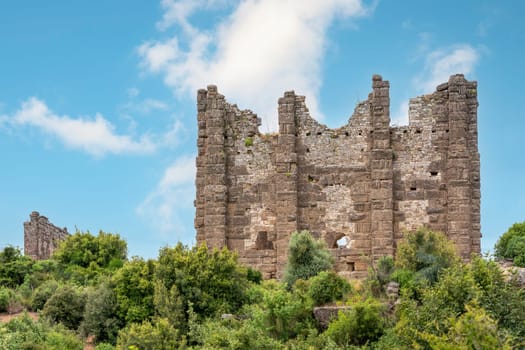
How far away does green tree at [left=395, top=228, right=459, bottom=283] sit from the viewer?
24828mm

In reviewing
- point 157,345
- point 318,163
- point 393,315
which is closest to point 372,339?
point 393,315

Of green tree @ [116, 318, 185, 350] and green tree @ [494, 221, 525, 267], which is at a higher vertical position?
green tree @ [494, 221, 525, 267]

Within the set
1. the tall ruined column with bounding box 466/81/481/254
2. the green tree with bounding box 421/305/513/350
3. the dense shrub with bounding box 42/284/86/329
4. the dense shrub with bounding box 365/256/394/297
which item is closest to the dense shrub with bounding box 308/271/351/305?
the dense shrub with bounding box 365/256/394/297

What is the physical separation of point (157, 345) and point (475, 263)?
28.5 ft

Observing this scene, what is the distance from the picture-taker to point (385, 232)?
30.3 metres

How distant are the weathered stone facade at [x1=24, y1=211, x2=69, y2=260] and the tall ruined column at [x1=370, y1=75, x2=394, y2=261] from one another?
1980cm

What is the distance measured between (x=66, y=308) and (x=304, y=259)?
8160 millimetres

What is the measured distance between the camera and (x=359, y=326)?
22391mm

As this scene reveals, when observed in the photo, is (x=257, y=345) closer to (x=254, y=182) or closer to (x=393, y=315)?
(x=393, y=315)

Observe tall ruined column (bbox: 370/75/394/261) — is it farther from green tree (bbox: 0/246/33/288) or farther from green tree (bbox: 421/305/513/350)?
green tree (bbox: 0/246/33/288)

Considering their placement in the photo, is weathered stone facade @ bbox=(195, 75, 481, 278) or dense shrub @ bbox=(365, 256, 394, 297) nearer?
dense shrub @ bbox=(365, 256, 394, 297)

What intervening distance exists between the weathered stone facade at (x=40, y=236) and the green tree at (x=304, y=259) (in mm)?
19448

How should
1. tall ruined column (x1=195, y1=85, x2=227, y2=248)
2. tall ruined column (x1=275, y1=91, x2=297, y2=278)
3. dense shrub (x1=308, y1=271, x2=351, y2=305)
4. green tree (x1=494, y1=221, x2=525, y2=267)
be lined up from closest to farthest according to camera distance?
1. dense shrub (x1=308, y1=271, x2=351, y2=305)
2. tall ruined column (x1=275, y1=91, x2=297, y2=278)
3. tall ruined column (x1=195, y1=85, x2=227, y2=248)
4. green tree (x1=494, y1=221, x2=525, y2=267)

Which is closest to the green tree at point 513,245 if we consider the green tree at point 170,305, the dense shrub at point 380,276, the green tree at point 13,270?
the dense shrub at point 380,276
